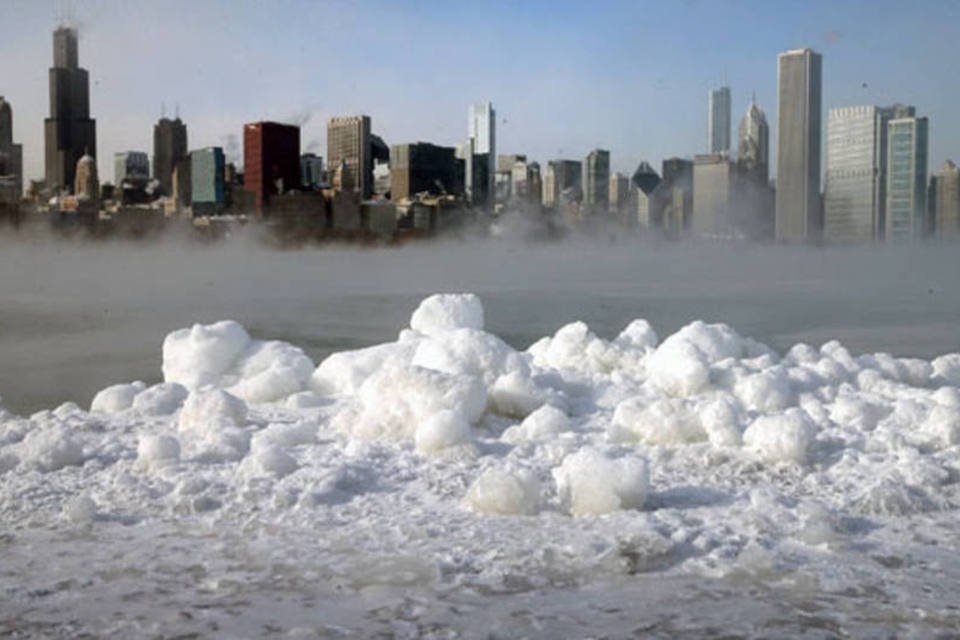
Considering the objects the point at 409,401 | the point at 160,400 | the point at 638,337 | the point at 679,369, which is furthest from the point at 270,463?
the point at 638,337

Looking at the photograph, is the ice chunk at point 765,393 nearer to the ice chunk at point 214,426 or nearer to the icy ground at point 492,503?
the icy ground at point 492,503

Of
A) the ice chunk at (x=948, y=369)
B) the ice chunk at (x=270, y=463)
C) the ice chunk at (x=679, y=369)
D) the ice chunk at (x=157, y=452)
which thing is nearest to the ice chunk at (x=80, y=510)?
the ice chunk at (x=157, y=452)

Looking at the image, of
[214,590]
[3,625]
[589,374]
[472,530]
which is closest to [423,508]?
[472,530]

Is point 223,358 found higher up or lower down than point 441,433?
higher up

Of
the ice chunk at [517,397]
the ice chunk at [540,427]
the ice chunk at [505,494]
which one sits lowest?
the ice chunk at [505,494]

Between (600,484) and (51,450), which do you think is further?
(51,450)

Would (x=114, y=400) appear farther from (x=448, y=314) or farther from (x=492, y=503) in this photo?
(x=492, y=503)

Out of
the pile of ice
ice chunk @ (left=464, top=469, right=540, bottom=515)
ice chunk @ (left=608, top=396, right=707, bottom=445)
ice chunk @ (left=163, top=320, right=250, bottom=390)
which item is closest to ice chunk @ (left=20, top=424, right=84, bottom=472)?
the pile of ice
